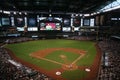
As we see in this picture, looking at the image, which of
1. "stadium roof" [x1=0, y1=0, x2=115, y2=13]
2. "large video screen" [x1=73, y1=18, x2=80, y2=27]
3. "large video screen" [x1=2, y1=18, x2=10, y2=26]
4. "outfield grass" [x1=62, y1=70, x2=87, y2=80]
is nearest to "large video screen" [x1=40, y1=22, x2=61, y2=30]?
"stadium roof" [x1=0, y1=0, x2=115, y2=13]

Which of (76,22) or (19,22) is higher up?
(76,22)

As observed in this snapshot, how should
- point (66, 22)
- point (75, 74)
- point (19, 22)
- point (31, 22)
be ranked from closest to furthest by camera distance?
point (75, 74) → point (19, 22) → point (31, 22) → point (66, 22)

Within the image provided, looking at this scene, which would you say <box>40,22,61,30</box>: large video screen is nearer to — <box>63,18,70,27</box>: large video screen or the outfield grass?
<box>63,18,70,27</box>: large video screen

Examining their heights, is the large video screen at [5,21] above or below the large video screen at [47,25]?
above

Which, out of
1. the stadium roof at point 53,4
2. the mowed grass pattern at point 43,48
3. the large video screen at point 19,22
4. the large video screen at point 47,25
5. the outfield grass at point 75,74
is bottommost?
the outfield grass at point 75,74

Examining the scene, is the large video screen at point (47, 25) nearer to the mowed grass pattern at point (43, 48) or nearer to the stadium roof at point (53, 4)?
the stadium roof at point (53, 4)

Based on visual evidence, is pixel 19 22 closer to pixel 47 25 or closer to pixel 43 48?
pixel 47 25

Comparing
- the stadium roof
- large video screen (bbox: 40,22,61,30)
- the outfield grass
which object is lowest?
the outfield grass

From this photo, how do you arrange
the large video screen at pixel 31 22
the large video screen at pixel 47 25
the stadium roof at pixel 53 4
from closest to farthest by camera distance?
the stadium roof at pixel 53 4 < the large video screen at pixel 47 25 < the large video screen at pixel 31 22

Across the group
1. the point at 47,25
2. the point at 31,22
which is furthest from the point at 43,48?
the point at 31,22

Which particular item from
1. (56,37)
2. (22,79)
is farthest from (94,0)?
(22,79)

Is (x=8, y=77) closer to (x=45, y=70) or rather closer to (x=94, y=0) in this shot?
(x=45, y=70)

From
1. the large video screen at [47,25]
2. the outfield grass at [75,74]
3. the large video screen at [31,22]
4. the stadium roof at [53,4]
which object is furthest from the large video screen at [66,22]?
the outfield grass at [75,74]

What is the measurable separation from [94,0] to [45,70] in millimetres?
14946
